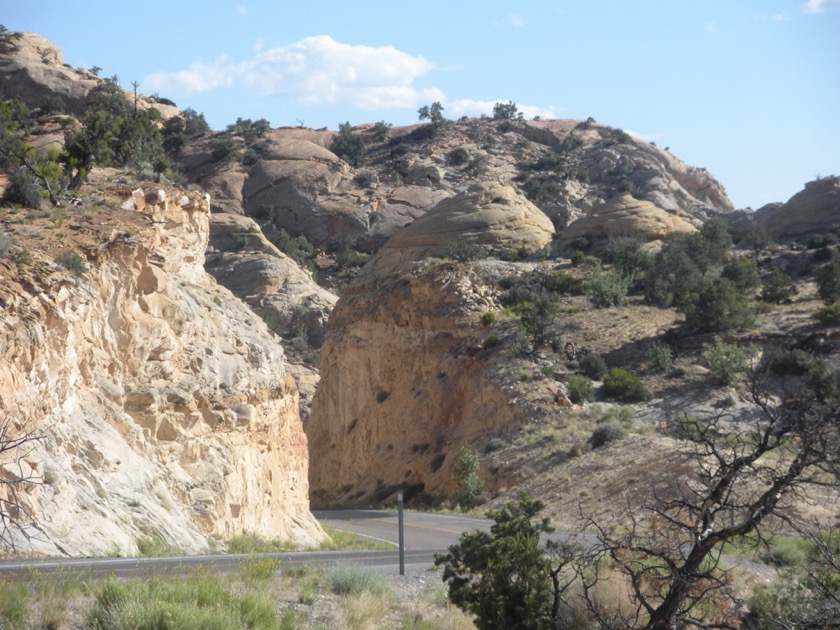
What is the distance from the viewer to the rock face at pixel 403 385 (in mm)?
43594

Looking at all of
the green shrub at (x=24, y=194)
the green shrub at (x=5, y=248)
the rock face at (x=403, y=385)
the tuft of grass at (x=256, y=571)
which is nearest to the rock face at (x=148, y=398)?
the green shrub at (x=5, y=248)

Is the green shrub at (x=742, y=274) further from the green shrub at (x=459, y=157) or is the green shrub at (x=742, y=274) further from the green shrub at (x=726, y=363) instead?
the green shrub at (x=459, y=157)

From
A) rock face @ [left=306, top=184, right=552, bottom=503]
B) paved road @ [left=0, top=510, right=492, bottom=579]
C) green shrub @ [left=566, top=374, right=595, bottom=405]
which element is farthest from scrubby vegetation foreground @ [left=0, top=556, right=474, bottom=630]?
rock face @ [left=306, top=184, right=552, bottom=503]

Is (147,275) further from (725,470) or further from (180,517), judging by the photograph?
(725,470)

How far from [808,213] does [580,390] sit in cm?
3238

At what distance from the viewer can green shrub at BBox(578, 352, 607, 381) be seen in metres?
43.0

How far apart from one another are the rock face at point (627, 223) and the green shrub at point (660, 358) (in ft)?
67.6

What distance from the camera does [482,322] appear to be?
153ft

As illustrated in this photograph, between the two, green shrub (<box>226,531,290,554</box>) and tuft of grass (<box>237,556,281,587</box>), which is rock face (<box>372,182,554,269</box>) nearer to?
green shrub (<box>226,531,290,554</box>)

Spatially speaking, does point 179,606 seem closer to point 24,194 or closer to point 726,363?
point 24,194

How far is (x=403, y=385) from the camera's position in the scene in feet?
157

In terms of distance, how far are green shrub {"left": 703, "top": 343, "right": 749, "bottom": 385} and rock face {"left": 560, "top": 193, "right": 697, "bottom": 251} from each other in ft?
75.4

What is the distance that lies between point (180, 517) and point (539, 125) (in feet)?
304

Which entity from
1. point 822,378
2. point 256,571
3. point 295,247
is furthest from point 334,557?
point 295,247
